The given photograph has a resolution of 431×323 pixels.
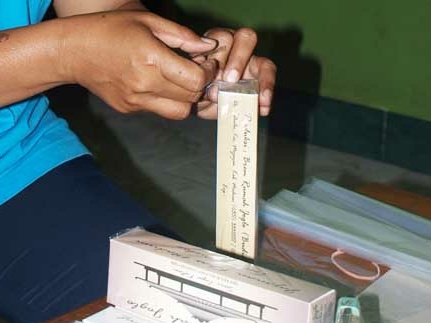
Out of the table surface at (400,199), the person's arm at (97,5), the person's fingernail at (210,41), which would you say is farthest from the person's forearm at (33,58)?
the table surface at (400,199)

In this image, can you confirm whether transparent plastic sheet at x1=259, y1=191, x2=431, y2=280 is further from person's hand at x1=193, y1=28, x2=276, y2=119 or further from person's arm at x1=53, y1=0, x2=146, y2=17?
person's arm at x1=53, y1=0, x2=146, y2=17

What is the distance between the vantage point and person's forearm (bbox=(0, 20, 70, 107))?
2.65 ft

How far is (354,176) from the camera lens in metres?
2.47

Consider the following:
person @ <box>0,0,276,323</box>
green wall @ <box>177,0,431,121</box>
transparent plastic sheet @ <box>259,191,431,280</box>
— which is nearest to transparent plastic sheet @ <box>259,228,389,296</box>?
transparent plastic sheet @ <box>259,191,431,280</box>

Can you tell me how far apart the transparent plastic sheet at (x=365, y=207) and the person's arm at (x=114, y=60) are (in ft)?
1.02

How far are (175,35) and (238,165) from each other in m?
0.17

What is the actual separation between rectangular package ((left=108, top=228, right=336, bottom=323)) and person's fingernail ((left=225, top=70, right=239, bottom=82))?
0.60ft

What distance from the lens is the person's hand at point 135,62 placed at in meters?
0.76

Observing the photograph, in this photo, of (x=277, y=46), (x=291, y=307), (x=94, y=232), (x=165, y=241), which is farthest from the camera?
(x=277, y=46)

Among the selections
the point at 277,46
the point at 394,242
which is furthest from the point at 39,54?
the point at 277,46

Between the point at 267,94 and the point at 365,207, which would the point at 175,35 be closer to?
the point at 267,94

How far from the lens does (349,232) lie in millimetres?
994

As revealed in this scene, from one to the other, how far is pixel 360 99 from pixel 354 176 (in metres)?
0.27

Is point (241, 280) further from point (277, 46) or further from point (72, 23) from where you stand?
point (277, 46)
